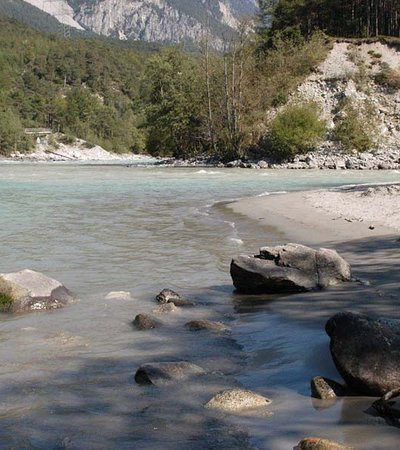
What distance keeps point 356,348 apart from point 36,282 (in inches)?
172

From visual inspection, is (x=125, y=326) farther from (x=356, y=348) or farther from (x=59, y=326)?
(x=356, y=348)

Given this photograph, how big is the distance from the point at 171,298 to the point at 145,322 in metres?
1.03

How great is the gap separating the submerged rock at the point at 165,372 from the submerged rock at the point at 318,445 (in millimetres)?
1483

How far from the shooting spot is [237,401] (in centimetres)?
385

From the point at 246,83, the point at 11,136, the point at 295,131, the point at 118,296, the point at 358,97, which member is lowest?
the point at 118,296

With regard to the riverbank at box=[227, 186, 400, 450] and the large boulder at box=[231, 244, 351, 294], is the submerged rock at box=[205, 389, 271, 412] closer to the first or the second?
the riverbank at box=[227, 186, 400, 450]

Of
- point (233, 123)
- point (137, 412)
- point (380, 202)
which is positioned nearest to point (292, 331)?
point (137, 412)

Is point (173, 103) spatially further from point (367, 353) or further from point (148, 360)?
point (367, 353)

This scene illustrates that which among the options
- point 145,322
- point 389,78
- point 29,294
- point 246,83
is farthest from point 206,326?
point 389,78

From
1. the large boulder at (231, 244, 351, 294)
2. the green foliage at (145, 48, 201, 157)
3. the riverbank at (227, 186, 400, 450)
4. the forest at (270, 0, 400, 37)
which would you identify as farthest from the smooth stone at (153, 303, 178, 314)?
the forest at (270, 0, 400, 37)

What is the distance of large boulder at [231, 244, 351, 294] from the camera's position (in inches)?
287

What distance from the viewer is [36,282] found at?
7.15 m

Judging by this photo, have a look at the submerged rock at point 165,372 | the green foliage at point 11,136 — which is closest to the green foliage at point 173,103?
the green foliage at point 11,136

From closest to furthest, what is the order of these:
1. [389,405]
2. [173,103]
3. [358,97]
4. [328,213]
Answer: [389,405] < [328,213] < [358,97] < [173,103]
